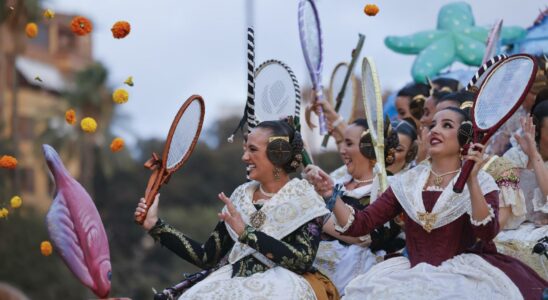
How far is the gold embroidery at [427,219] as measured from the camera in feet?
26.3

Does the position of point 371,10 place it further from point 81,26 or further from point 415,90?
point 415,90

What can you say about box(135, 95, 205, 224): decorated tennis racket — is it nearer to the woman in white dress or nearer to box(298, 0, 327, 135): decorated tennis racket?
the woman in white dress

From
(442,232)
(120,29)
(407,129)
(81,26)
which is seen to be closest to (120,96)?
(120,29)

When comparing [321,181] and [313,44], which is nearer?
[321,181]

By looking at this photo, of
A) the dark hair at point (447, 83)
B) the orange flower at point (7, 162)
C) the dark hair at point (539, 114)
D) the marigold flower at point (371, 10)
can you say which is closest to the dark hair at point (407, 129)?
the dark hair at point (447, 83)

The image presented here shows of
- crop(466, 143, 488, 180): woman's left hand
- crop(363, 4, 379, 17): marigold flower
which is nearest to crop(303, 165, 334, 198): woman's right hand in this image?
crop(466, 143, 488, 180): woman's left hand

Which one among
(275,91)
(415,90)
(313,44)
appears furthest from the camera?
(415,90)

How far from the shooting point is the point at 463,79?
40.0 ft

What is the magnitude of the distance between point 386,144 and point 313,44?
1127 mm

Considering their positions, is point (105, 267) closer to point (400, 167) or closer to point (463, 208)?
point (463, 208)

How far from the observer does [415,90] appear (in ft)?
36.7

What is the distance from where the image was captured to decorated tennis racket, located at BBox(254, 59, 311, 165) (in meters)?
9.76

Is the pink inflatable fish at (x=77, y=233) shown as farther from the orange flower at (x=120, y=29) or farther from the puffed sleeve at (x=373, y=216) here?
the puffed sleeve at (x=373, y=216)

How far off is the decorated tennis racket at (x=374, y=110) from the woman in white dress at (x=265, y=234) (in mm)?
632
